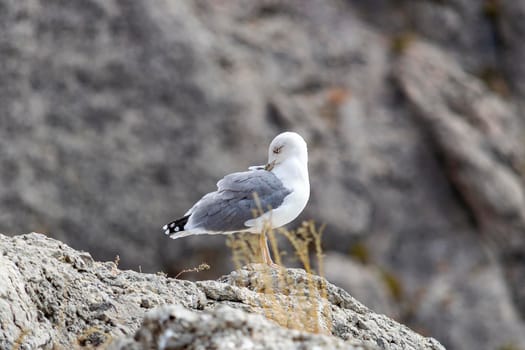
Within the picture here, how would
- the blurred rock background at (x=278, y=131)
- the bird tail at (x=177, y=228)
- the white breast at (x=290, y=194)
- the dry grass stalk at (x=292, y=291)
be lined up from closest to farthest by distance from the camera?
the dry grass stalk at (x=292, y=291), the white breast at (x=290, y=194), the bird tail at (x=177, y=228), the blurred rock background at (x=278, y=131)

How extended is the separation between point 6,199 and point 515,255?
9008mm

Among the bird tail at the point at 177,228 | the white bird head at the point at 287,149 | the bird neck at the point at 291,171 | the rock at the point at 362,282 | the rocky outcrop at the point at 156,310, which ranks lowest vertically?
the rocky outcrop at the point at 156,310

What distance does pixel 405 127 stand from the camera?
60.1ft

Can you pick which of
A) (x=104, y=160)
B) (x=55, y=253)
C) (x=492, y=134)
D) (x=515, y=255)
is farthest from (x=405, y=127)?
(x=55, y=253)

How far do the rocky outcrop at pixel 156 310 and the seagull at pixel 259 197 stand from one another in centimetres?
107

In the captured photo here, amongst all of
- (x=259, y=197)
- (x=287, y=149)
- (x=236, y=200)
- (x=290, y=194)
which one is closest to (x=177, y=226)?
(x=236, y=200)

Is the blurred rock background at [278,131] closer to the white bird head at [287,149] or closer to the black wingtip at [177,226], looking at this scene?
the black wingtip at [177,226]

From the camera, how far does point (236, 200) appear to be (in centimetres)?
791

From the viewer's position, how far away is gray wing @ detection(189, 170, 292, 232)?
7820 millimetres

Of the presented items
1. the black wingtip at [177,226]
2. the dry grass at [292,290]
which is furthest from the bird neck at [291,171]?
the dry grass at [292,290]

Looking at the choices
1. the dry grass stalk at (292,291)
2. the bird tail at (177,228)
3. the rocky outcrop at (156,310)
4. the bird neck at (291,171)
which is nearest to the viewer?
the rocky outcrop at (156,310)

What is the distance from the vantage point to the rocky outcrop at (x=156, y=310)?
4.05 metres

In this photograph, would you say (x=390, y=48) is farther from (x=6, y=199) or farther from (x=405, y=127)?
(x=6, y=199)

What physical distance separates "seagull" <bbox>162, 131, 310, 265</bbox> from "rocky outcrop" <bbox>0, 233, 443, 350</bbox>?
3.52ft
